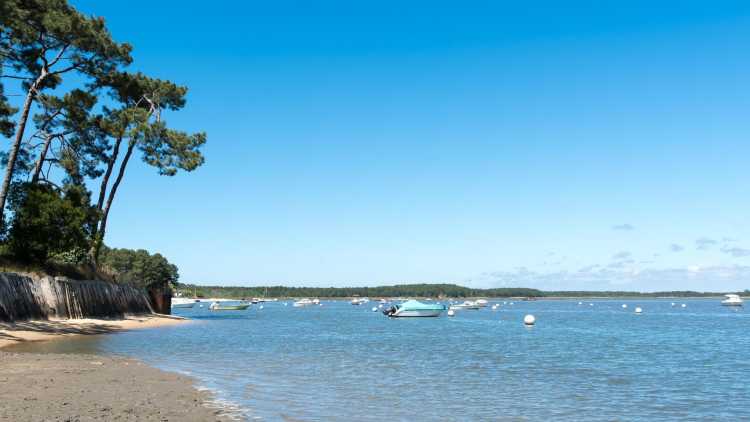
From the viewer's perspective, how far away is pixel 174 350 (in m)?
31.8

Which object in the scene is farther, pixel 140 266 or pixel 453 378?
pixel 140 266

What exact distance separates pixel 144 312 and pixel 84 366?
42884 millimetres

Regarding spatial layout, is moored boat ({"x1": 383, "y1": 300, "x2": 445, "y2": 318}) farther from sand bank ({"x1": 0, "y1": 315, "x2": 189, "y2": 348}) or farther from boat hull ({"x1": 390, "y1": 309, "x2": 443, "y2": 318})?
sand bank ({"x1": 0, "y1": 315, "x2": 189, "y2": 348})

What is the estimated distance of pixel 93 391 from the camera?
52.1 feet

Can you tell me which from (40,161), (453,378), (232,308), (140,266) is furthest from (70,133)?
(140,266)

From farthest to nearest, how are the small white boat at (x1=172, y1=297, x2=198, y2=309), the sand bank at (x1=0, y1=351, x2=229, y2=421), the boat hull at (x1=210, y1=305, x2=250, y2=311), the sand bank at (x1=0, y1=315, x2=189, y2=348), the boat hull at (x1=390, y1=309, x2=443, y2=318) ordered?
1. the small white boat at (x1=172, y1=297, x2=198, y2=309)
2. the boat hull at (x1=210, y1=305, x2=250, y2=311)
3. the boat hull at (x1=390, y1=309, x2=443, y2=318)
4. the sand bank at (x1=0, y1=315, x2=189, y2=348)
5. the sand bank at (x1=0, y1=351, x2=229, y2=421)

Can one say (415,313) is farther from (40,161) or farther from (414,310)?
(40,161)

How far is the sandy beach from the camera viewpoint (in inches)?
508

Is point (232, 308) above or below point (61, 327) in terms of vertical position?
above

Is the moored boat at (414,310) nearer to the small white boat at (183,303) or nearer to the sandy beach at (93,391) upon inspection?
the small white boat at (183,303)

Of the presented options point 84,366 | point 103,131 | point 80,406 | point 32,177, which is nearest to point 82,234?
point 32,177

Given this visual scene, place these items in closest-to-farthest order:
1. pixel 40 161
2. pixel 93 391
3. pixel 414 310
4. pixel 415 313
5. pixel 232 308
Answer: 1. pixel 93 391
2. pixel 40 161
3. pixel 415 313
4. pixel 414 310
5. pixel 232 308

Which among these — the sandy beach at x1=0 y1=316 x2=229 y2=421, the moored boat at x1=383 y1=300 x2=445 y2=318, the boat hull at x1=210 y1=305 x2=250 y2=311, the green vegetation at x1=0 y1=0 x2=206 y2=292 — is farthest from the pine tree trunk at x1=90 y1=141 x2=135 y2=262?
the boat hull at x1=210 y1=305 x2=250 y2=311

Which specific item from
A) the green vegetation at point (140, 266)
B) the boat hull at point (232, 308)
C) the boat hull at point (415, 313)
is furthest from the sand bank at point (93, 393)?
the green vegetation at point (140, 266)
